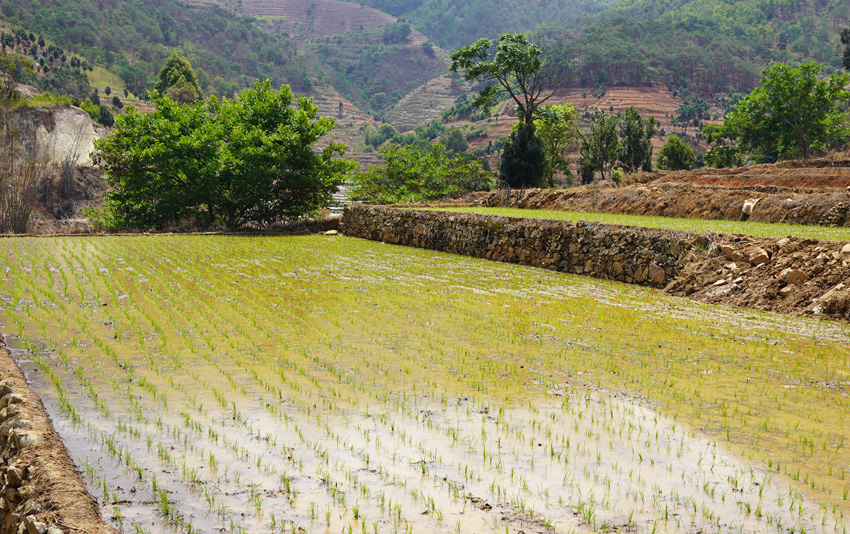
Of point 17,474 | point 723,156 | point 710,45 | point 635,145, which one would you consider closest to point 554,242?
point 17,474

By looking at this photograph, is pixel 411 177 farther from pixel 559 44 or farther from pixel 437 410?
pixel 559 44

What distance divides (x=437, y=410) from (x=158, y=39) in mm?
169400

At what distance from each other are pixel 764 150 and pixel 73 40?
123 meters

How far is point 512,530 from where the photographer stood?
3.34 meters

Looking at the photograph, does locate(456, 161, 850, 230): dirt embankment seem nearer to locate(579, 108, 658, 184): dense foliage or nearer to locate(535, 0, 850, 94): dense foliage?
locate(579, 108, 658, 184): dense foliage

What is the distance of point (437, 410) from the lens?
5.25 metres

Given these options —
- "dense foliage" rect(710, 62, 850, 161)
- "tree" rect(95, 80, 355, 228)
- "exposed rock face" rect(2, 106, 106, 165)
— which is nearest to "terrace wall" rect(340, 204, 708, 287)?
"tree" rect(95, 80, 355, 228)

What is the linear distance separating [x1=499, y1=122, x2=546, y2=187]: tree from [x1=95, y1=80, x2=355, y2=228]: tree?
38.4 feet

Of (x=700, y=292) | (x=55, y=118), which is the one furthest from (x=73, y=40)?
(x=700, y=292)

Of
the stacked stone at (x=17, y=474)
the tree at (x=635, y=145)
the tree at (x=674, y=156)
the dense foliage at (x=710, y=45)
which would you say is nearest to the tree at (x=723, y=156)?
→ the tree at (x=674, y=156)

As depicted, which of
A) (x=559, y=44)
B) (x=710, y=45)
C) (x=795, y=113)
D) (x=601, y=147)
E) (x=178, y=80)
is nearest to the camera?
(x=795, y=113)

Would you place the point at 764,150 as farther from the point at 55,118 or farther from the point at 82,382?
the point at 82,382

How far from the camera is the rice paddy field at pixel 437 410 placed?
3.61 metres

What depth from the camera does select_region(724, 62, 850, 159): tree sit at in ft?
162
